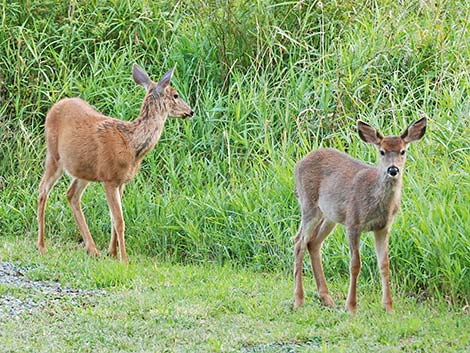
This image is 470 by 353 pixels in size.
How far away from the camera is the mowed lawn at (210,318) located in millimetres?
6828

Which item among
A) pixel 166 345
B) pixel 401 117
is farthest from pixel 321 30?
pixel 166 345

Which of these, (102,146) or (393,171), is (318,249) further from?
(102,146)

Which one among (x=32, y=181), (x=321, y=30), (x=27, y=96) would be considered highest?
(x=321, y=30)

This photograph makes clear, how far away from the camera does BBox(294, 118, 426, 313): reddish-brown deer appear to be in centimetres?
743

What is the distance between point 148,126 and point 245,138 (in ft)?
3.92

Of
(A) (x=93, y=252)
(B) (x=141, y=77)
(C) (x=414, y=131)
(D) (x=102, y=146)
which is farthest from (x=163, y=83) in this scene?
(C) (x=414, y=131)

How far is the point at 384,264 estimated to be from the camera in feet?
25.0

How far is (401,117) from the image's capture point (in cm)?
1009

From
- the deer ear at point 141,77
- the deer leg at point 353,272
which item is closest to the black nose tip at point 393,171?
the deer leg at point 353,272

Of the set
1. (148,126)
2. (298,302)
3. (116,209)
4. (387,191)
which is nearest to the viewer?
(387,191)

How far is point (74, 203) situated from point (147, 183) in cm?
93

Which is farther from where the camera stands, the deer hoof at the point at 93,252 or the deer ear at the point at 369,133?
the deer hoof at the point at 93,252

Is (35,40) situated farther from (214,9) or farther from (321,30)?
(321,30)

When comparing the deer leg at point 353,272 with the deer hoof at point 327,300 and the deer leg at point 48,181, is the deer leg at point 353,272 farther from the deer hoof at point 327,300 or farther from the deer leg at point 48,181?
the deer leg at point 48,181
